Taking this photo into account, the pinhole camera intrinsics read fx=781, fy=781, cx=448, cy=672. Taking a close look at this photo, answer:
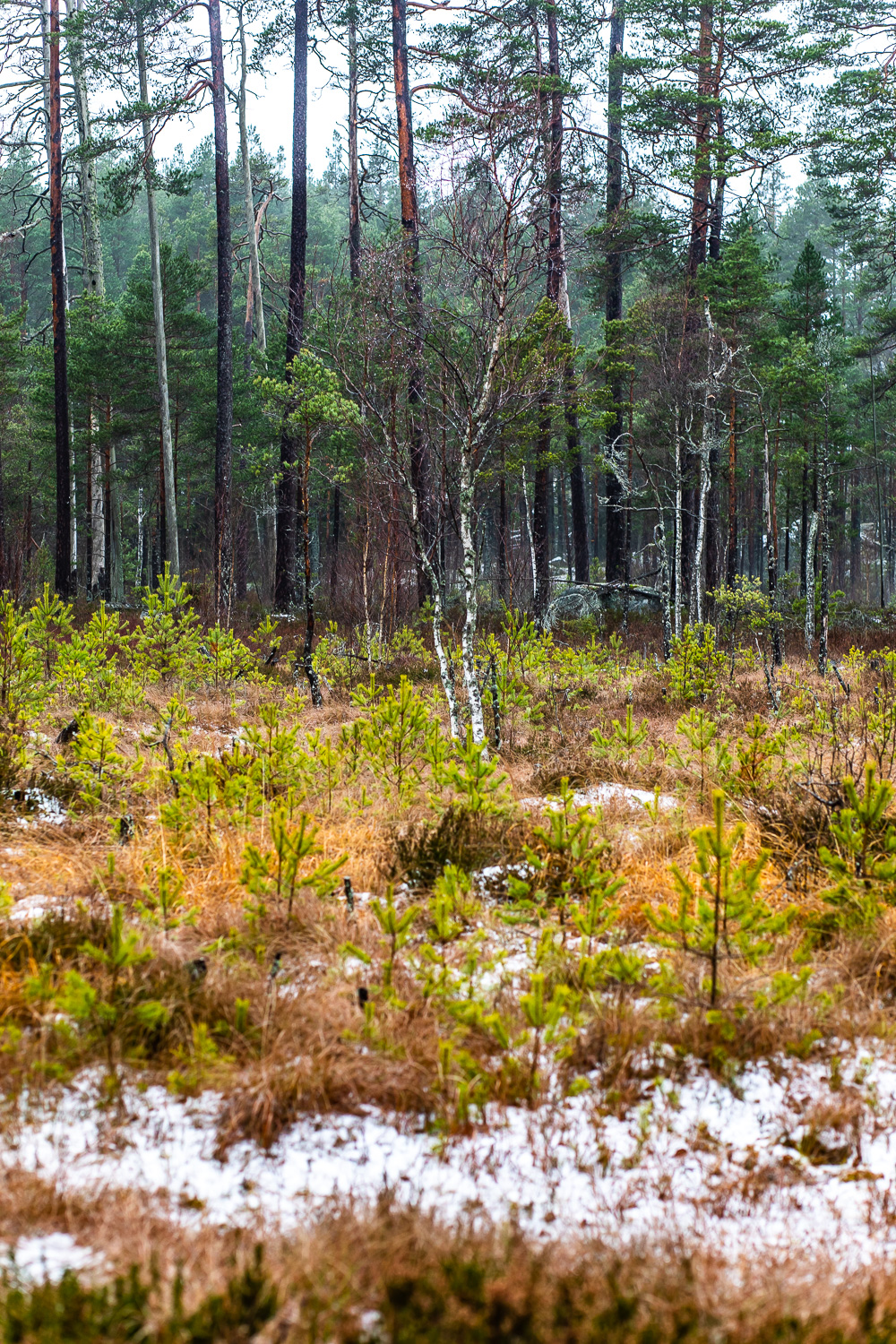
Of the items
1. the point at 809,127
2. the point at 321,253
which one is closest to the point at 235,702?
the point at 809,127

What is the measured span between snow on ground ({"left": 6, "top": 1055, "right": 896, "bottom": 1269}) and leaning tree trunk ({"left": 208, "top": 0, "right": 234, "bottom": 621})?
11947 mm

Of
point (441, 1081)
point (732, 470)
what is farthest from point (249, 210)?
point (441, 1081)

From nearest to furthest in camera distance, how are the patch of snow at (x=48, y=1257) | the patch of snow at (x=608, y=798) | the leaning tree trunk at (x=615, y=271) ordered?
the patch of snow at (x=48, y=1257) → the patch of snow at (x=608, y=798) → the leaning tree trunk at (x=615, y=271)

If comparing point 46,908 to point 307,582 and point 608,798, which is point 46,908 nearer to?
point 608,798

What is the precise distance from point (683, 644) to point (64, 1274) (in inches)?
325

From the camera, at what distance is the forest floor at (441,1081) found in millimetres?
1538

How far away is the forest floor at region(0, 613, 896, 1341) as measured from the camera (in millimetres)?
1538

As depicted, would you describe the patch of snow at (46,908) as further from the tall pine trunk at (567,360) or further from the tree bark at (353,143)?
the tree bark at (353,143)

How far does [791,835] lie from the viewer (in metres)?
4.36

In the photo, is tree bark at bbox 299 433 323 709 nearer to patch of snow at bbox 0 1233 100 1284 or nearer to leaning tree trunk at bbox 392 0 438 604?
leaning tree trunk at bbox 392 0 438 604

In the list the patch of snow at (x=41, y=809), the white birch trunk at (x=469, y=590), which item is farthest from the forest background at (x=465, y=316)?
the patch of snow at (x=41, y=809)

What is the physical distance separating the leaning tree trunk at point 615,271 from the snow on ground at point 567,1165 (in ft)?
52.2

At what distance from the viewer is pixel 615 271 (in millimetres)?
18891

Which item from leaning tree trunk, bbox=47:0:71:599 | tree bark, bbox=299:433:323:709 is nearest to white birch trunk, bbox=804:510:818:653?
tree bark, bbox=299:433:323:709
